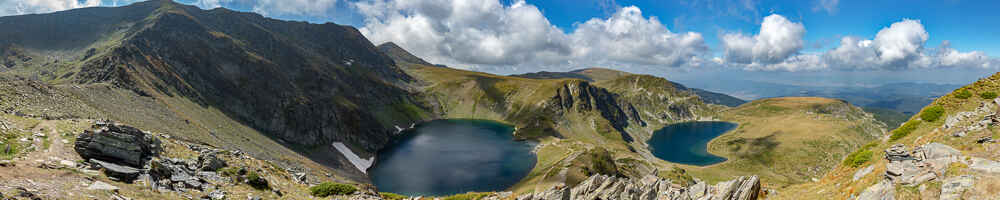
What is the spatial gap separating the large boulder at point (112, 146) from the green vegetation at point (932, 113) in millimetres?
55205

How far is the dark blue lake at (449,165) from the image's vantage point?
101812 millimetres

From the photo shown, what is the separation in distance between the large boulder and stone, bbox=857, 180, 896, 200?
41.1 metres

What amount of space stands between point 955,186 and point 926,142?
560 inches

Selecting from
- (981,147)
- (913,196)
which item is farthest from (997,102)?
(913,196)

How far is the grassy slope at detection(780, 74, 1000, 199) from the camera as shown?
1134 cm

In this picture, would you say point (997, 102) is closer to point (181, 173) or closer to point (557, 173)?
point (181, 173)

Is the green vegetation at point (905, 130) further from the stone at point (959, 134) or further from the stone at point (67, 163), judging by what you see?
the stone at point (67, 163)

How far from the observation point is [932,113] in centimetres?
2295

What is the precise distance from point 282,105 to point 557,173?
371ft

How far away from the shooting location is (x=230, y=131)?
313 feet

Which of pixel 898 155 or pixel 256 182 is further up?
pixel 898 155

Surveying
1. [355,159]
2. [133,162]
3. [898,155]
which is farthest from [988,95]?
[355,159]

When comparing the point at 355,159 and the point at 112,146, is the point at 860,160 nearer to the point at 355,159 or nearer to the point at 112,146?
the point at 112,146

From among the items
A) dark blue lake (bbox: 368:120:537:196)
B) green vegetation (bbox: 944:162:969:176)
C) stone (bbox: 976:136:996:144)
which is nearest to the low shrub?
stone (bbox: 976:136:996:144)
